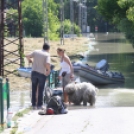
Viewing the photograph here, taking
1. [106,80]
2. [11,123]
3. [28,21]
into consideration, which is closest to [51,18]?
[28,21]

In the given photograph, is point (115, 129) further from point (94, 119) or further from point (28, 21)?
point (28, 21)

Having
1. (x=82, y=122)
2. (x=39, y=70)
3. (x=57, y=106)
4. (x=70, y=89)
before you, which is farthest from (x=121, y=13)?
(x=82, y=122)

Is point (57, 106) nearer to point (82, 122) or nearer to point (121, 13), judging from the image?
point (82, 122)

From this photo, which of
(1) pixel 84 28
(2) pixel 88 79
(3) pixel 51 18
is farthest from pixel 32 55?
(1) pixel 84 28

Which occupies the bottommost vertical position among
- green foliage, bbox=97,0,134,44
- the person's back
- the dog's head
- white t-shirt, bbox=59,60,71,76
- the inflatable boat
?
the inflatable boat

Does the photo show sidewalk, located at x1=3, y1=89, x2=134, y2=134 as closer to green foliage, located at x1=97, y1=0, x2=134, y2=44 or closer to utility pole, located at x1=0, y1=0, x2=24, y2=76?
utility pole, located at x1=0, y1=0, x2=24, y2=76

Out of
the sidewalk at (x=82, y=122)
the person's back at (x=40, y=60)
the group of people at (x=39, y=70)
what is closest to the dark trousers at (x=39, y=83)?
the group of people at (x=39, y=70)

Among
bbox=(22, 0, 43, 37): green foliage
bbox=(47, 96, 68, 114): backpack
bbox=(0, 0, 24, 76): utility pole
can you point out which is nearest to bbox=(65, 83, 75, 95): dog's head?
bbox=(47, 96, 68, 114): backpack

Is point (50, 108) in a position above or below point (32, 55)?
below

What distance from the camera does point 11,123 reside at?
10.6m

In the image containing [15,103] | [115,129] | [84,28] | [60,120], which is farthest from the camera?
[84,28]

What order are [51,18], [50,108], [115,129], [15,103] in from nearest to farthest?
[115,129]
[50,108]
[15,103]
[51,18]

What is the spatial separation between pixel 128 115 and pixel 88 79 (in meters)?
12.1

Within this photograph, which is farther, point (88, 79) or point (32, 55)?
point (88, 79)
